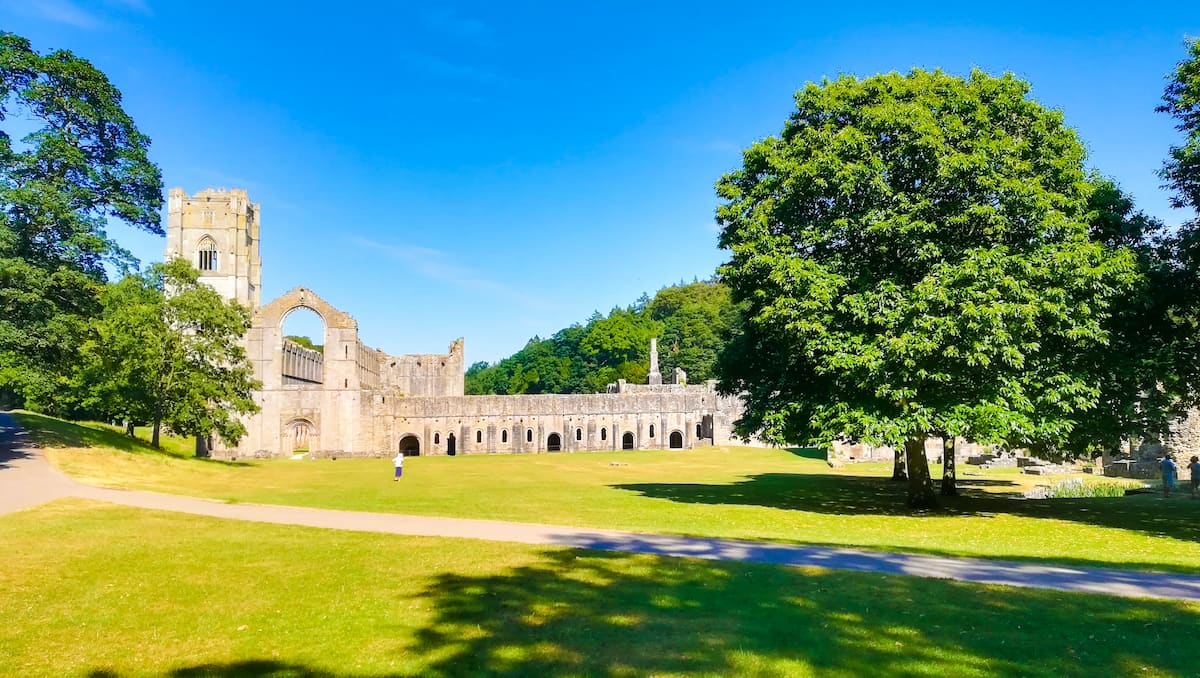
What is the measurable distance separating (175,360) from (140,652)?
3320 cm

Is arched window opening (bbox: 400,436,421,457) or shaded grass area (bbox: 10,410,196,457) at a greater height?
shaded grass area (bbox: 10,410,196,457)

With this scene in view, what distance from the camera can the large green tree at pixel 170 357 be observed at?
3441cm

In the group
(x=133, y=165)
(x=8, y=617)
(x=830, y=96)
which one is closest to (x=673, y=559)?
(x=8, y=617)

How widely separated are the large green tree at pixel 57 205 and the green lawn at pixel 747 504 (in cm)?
464

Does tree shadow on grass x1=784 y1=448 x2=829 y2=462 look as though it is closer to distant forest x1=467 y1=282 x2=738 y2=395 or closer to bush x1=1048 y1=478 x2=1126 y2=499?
bush x1=1048 y1=478 x2=1126 y2=499

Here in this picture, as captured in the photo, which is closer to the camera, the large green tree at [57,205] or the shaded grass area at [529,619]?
the shaded grass area at [529,619]

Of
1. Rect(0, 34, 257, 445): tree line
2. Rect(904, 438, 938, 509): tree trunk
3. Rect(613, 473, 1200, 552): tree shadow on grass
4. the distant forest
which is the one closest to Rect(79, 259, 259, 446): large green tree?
Rect(0, 34, 257, 445): tree line

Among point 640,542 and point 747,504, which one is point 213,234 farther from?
point 640,542

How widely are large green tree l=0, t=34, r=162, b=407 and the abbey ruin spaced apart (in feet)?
101

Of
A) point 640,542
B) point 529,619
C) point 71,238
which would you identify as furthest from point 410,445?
point 529,619

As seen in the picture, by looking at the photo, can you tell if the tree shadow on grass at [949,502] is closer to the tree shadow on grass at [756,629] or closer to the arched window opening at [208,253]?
the tree shadow on grass at [756,629]

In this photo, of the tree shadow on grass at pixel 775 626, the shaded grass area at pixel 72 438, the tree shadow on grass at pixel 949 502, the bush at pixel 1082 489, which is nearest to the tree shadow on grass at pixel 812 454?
the tree shadow on grass at pixel 949 502

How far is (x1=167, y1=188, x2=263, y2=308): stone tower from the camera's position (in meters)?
72.7

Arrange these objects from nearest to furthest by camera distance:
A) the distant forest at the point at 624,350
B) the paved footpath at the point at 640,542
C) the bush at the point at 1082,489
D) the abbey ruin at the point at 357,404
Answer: the paved footpath at the point at 640,542 → the bush at the point at 1082,489 → the abbey ruin at the point at 357,404 → the distant forest at the point at 624,350
